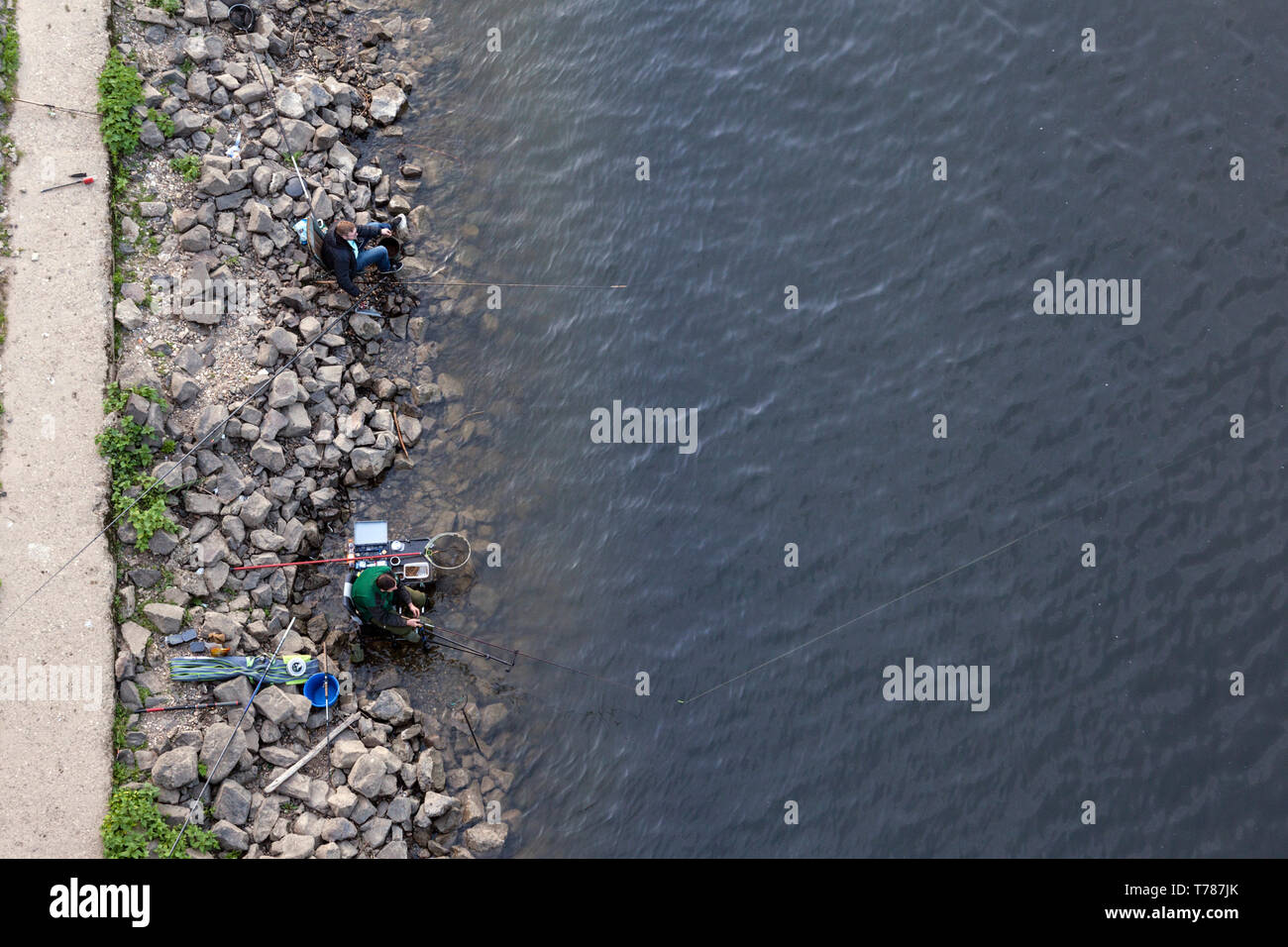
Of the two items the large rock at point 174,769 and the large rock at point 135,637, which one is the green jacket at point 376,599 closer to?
the large rock at point 135,637

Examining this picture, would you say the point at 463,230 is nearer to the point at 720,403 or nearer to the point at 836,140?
the point at 720,403

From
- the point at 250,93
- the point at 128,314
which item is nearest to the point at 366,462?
the point at 128,314

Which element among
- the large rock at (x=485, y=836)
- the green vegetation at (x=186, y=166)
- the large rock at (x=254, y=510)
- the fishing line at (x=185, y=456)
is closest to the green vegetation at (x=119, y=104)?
the green vegetation at (x=186, y=166)

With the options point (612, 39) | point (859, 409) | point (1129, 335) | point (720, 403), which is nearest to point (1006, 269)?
point (1129, 335)

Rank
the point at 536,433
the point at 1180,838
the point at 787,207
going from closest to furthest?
the point at 1180,838
the point at 536,433
the point at 787,207

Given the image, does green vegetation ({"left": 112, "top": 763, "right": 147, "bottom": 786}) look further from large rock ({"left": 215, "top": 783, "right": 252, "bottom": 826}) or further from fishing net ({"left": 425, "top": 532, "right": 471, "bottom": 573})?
fishing net ({"left": 425, "top": 532, "right": 471, "bottom": 573})

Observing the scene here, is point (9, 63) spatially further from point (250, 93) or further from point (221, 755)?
point (221, 755)
